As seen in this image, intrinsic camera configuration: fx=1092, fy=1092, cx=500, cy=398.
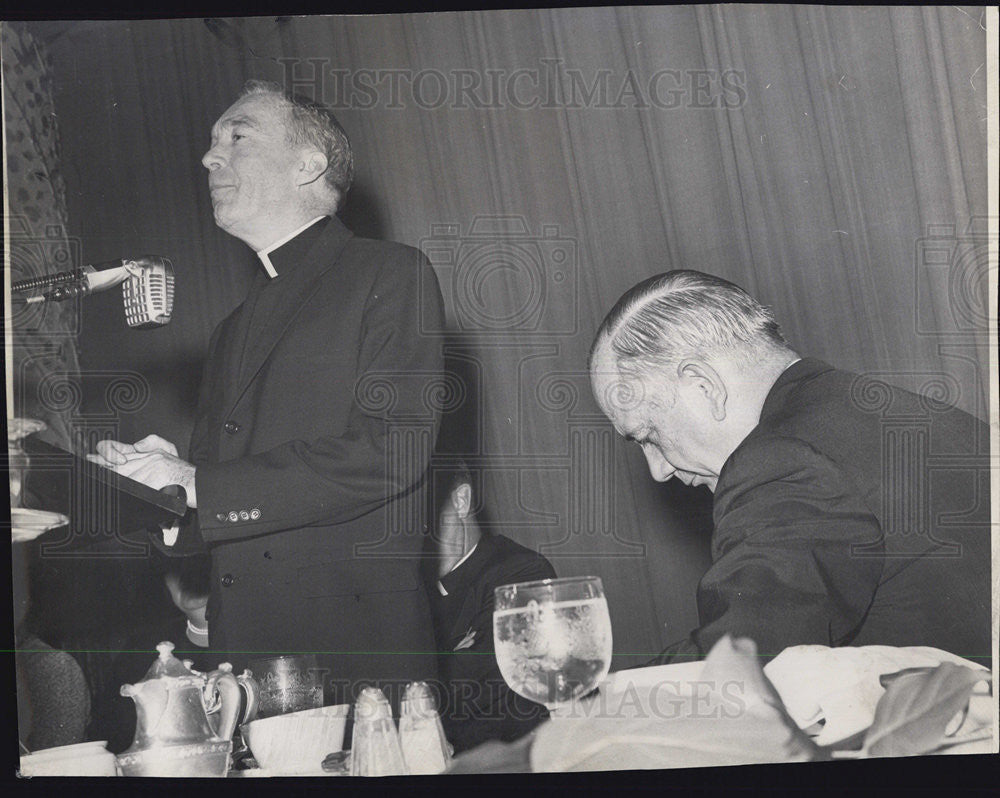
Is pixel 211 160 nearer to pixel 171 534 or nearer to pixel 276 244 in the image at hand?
pixel 276 244

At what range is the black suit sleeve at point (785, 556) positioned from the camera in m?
2.95

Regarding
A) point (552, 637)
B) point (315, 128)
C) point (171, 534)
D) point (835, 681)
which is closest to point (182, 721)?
point (171, 534)

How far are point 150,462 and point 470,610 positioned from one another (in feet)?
3.16

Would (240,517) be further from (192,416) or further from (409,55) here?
(409,55)

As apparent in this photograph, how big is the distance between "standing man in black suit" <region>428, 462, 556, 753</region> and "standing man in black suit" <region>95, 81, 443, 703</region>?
0.20ft

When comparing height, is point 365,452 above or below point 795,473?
above

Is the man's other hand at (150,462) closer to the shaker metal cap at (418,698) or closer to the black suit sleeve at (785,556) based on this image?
the shaker metal cap at (418,698)

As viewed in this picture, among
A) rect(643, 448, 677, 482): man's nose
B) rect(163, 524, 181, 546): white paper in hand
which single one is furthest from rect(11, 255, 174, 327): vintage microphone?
rect(643, 448, 677, 482): man's nose

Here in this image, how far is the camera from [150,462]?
2.98 m

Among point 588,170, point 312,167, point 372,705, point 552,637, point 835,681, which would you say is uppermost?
point 312,167

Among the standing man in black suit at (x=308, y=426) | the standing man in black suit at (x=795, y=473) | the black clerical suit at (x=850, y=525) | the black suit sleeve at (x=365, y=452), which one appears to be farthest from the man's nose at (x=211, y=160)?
the black clerical suit at (x=850, y=525)

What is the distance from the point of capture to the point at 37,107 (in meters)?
3.07

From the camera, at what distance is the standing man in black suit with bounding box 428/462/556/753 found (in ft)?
9.76

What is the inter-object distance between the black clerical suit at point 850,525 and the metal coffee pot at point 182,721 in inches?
48.6
